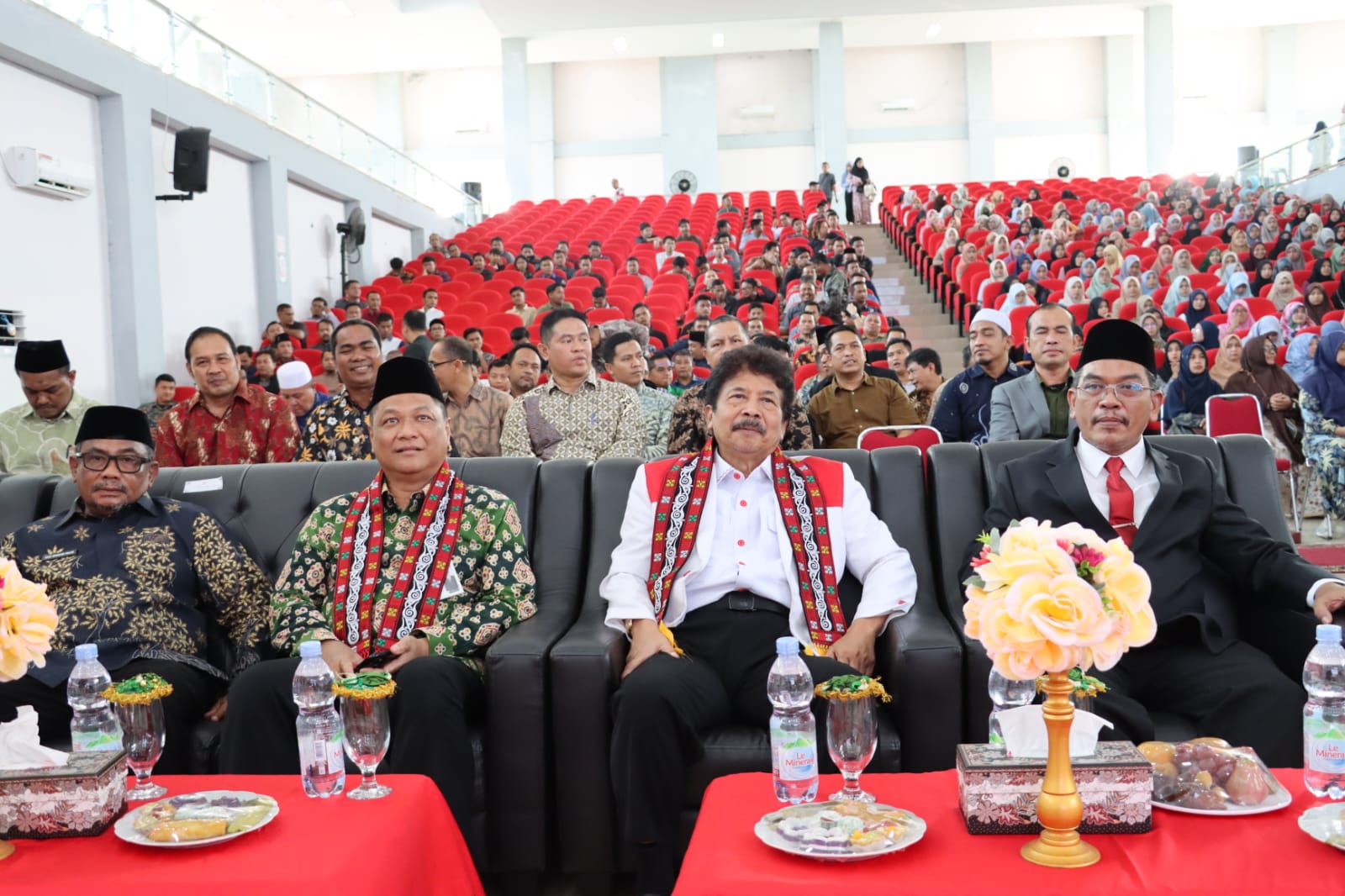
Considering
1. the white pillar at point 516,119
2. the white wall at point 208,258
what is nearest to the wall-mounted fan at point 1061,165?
the white pillar at point 516,119

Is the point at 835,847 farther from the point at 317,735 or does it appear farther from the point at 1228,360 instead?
the point at 1228,360

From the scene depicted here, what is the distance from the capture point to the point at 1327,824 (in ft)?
4.99

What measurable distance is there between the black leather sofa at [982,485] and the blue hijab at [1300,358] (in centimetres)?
400

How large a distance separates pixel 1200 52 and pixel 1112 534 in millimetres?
20603

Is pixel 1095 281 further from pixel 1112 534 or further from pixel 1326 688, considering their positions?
pixel 1326 688

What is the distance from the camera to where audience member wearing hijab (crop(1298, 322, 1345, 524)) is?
19.9ft

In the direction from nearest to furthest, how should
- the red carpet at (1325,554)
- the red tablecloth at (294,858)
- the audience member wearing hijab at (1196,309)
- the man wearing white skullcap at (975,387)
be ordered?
the red tablecloth at (294,858) → the man wearing white skullcap at (975,387) → the red carpet at (1325,554) → the audience member wearing hijab at (1196,309)

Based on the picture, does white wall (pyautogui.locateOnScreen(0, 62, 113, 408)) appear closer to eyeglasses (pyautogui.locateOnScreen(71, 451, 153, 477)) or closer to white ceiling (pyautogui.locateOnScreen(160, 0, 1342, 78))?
eyeglasses (pyautogui.locateOnScreen(71, 451, 153, 477))

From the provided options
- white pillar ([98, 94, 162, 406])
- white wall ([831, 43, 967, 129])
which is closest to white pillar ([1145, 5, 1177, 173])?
white wall ([831, 43, 967, 129])

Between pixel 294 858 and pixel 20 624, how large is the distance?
1.85 feet

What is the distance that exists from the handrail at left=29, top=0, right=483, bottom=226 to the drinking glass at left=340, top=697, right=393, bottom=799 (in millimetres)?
6683

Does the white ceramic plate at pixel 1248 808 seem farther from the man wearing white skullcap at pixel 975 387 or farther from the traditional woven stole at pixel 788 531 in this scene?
the man wearing white skullcap at pixel 975 387

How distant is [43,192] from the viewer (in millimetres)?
7211

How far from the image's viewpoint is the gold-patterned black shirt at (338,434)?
3.75 m
